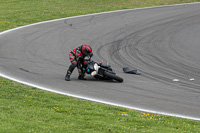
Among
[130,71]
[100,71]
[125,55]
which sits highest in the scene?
[125,55]

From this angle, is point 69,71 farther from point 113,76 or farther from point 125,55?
point 125,55

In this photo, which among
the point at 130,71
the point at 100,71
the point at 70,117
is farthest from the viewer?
the point at 130,71

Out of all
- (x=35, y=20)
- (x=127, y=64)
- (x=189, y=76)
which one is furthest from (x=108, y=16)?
(x=189, y=76)

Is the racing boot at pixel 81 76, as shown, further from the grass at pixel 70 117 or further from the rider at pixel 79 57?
the grass at pixel 70 117

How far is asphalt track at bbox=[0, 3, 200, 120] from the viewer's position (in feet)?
37.9

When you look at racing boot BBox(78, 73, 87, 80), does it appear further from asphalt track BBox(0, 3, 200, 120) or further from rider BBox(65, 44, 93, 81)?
asphalt track BBox(0, 3, 200, 120)

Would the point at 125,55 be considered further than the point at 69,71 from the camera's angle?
Yes

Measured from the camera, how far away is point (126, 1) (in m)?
34.5

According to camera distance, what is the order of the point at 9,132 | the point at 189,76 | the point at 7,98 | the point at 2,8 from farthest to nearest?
the point at 2,8 < the point at 189,76 < the point at 7,98 < the point at 9,132

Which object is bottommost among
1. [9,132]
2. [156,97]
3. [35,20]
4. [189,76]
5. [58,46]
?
[9,132]

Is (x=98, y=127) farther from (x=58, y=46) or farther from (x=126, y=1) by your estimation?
(x=126, y=1)

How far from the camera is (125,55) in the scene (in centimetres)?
1736

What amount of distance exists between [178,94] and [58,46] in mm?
8868

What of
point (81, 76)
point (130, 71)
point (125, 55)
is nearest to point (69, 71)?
point (81, 76)
